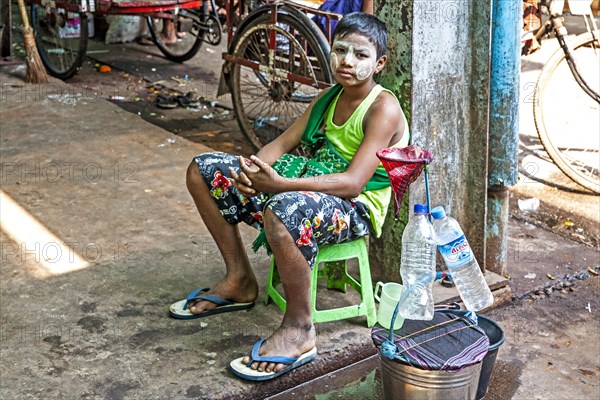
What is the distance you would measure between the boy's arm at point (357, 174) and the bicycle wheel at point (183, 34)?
4.70 meters

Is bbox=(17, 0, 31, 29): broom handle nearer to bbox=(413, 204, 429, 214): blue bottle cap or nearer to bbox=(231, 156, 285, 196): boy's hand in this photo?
bbox=(231, 156, 285, 196): boy's hand

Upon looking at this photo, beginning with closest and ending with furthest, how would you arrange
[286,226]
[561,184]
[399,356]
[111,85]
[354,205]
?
1. [399,356]
2. [286,226]
3. [354,205]
4. [561,184]
5. [111,85]

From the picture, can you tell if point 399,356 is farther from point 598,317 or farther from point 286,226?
point 598,317

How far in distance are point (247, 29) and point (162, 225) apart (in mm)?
1891

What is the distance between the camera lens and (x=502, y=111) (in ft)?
12.6

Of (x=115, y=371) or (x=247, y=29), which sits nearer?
(x=115, y=371)

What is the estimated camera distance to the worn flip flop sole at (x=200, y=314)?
350cm

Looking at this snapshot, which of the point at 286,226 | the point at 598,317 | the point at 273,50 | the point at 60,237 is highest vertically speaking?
the point at 273,50

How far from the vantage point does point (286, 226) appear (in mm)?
3020

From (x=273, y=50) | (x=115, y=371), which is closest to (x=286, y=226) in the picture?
(x=115, y=371)

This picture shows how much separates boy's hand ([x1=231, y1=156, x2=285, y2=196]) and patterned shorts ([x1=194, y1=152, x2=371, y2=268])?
53 mm

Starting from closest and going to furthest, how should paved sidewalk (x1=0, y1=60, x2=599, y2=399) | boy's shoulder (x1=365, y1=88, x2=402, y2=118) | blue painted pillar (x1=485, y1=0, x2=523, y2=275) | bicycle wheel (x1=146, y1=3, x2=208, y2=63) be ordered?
paved sidewalk (x1=0, y1=60, x2=599, y2=399) < boy's shoulder (x1=365, y1=88, x2=402, y2=118) < blue painted pillar (x1=485, y1=0, x2=523, y2=275) < bicycle wheel (x1=146, y1=3, x2=208, y2=63)

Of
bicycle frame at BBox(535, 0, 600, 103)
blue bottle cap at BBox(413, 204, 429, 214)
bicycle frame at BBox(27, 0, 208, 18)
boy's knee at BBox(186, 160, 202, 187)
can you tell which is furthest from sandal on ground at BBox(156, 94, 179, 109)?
blue bottle cap at BBox(413, 204, 429, 214)

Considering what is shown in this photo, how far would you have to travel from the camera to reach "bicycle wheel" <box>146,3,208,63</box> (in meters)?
7.74
